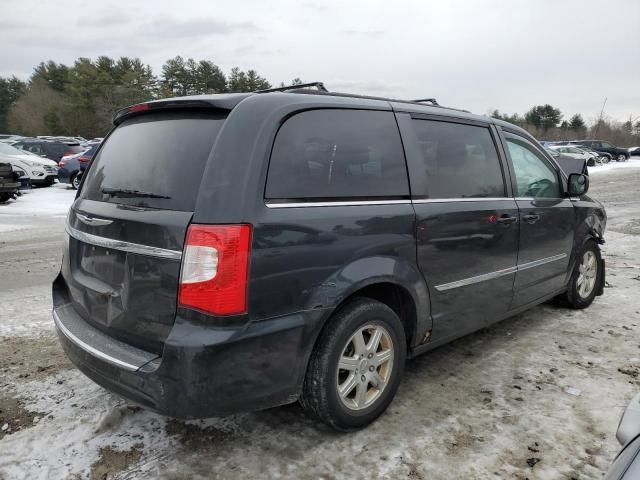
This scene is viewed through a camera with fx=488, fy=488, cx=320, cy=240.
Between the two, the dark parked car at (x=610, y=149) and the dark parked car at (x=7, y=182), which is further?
the dark parked car at (x=610, y=149)

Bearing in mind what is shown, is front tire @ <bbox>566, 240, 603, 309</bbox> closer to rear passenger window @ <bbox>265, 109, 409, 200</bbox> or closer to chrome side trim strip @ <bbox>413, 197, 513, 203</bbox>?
chrome side trim strip @ <bbox>413, 197, 513, 203</bbox>

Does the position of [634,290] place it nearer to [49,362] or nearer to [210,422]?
[210,422]

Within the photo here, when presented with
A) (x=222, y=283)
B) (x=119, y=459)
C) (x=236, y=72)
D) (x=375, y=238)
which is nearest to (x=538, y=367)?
(x=375, y=238)

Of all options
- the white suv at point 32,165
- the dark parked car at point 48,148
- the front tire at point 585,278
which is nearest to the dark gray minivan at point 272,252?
the front tire at point 585,278

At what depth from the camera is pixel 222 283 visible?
2.15 meters

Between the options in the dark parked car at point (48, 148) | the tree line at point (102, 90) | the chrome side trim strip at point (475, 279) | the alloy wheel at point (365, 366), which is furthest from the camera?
the tree line at point (102, 90)

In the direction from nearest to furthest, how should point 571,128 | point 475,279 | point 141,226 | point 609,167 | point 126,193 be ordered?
point 141,226 → point 126,193 → point 475,279 → point 609,167 → point 571,128

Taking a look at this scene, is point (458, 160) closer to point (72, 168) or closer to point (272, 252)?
point (272, 252)

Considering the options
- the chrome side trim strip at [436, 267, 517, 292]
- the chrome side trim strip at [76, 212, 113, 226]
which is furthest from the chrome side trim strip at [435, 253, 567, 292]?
the chrome side trim strip at [76, 212, 113, 226]

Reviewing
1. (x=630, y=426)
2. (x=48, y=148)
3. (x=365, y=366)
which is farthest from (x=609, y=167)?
(x=630, y=426)

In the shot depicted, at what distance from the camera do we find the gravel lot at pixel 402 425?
2.45m

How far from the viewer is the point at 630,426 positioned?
173 centimetres

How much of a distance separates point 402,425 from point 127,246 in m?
1.81

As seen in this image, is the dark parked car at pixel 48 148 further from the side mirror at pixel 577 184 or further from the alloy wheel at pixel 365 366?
the alloy wheel at pixel 365 366
